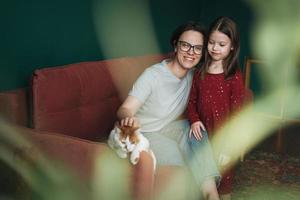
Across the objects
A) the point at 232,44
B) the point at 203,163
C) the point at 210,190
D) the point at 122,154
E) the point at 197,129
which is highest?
the point at 232,44

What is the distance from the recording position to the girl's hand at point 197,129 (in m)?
2.43

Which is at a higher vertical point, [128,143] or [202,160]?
[128,143]

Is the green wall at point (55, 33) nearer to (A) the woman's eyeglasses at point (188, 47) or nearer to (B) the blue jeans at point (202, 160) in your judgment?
(A) the woman's eyeglasses at point (188, 47)

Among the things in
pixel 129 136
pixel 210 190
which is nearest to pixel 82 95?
pixel 129 136

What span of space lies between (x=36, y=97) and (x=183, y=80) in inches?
30.5

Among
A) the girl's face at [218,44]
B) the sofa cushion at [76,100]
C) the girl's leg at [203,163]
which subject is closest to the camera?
the sofa cushion at [76,100]

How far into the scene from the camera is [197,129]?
244cm

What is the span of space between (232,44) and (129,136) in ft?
3.09

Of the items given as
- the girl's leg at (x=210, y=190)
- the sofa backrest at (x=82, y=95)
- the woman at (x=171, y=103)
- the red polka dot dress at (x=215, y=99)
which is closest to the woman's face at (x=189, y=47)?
the woman at (x=171, y=103)

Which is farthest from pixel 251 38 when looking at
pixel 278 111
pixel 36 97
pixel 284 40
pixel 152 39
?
pixel 36 97

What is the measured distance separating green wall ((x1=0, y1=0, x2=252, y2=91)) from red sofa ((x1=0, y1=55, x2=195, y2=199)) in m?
0.30

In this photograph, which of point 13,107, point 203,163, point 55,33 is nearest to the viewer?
point 13,107

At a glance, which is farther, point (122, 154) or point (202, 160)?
point (202, 160)

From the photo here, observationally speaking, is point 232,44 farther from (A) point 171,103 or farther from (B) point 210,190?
(B) point 210,190
